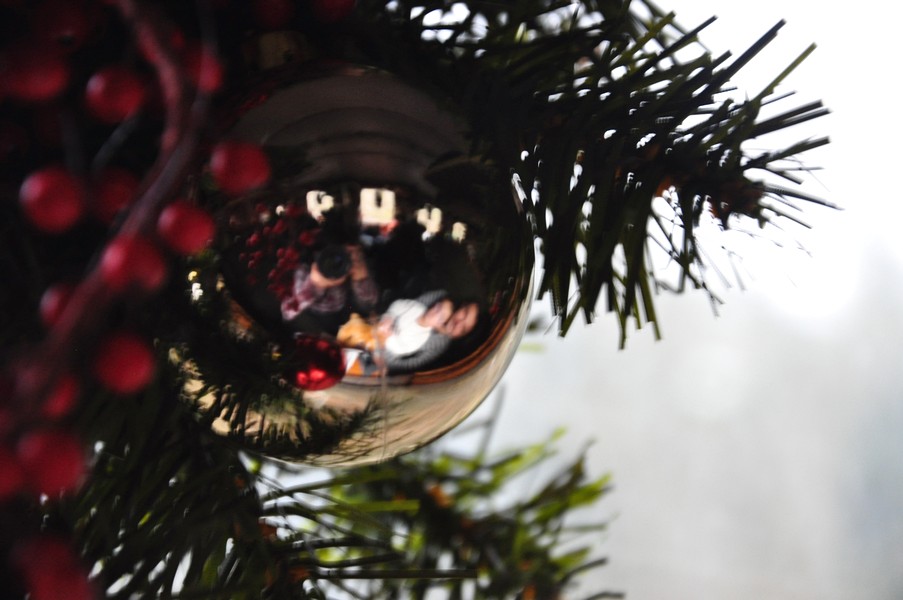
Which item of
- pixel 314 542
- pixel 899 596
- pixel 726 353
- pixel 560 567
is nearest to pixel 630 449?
pixel 726 353

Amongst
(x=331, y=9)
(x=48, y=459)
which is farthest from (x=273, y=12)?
(x=48, y=459)

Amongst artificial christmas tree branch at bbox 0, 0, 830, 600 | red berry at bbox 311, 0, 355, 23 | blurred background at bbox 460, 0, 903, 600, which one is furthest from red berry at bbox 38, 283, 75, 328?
blurred background at bbox 460, 0, 903, 600

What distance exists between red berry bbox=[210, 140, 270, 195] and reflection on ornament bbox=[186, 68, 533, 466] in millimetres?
32

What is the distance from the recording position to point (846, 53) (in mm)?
613

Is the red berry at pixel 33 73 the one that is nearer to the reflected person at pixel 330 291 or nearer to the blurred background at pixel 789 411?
the reflected person at pixel 330 291

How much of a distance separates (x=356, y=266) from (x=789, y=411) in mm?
576

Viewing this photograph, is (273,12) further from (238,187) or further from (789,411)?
(789,411)

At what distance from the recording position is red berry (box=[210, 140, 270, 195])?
139 mm

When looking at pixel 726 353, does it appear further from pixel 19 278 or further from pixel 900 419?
pixel 19 278

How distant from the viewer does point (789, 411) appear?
0.66m

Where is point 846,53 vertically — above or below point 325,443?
above

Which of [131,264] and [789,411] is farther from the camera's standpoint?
[789,411]

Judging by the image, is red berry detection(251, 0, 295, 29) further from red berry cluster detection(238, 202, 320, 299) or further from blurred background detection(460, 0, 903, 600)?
blurred background detection(460, 0, 903, 600)

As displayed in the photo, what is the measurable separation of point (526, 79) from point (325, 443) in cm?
11
